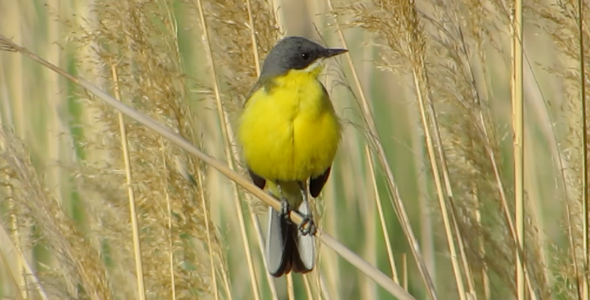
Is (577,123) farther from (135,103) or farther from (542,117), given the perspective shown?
(135,103)

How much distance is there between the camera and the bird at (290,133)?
9.32 feet

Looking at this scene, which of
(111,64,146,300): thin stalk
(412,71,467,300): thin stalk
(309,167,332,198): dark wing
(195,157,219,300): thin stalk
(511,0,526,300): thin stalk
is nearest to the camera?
(511,0,526,300): thin stalk

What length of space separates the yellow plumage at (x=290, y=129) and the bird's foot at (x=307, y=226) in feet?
0.60

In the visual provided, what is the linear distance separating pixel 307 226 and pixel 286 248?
11cm

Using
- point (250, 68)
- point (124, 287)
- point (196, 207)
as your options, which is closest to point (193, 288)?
point (196, 207)

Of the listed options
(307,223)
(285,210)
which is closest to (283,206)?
(285,210)

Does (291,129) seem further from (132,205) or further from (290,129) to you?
(132,205)

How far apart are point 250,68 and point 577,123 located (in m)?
1.09

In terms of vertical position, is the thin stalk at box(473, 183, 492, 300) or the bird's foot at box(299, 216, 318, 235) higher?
the bird's foot at box(299, 216, 318, 235)

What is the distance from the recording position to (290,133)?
2.83 meters

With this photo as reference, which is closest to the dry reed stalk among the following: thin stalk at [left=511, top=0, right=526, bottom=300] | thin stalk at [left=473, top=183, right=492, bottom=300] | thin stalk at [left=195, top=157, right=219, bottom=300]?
thin stalk at [left=195, top=157, right=219, bottom=300]

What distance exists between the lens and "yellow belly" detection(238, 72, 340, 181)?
2834 mm

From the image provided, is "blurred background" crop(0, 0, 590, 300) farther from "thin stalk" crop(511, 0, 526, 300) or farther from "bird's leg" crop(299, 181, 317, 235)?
"thin stalk" crop(511, 0, 526, 300)

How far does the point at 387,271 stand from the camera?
428 cm
